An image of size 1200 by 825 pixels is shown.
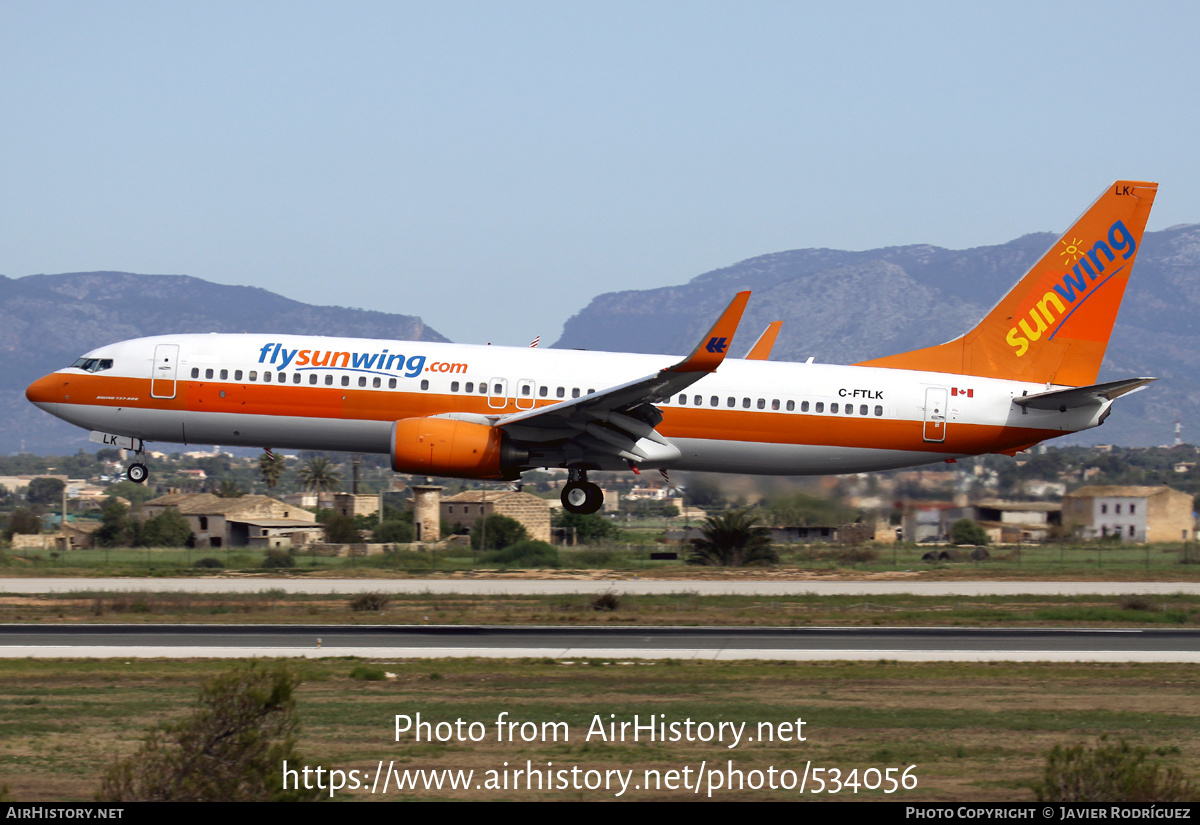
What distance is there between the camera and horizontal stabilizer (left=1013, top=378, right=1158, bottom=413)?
107 feet

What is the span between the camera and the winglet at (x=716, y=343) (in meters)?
28.1

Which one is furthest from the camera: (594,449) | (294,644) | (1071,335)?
(1071,335)

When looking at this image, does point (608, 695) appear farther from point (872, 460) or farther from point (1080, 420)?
point (1080, 420)

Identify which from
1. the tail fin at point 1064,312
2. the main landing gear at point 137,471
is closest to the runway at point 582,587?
the main landing gear at point 137,471

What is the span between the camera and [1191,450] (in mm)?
152625

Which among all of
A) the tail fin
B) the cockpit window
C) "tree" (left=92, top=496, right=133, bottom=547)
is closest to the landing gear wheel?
the tail fin

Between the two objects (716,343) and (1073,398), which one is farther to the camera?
(1073,398)

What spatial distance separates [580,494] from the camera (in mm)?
34719

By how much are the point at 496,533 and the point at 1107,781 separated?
1714 inches

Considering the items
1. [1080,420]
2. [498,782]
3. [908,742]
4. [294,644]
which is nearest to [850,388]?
[1080,420]

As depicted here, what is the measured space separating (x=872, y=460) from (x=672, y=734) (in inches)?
807

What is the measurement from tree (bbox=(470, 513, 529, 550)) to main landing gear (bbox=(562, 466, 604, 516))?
1491cm

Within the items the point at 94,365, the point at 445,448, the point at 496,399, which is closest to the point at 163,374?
the point at 94,365

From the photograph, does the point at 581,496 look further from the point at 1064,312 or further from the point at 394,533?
the point at 394,533
